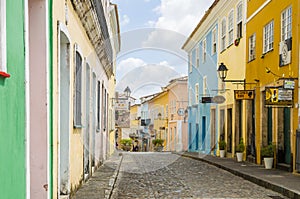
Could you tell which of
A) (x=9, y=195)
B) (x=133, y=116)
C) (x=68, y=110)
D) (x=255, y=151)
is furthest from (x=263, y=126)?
(x=133, y=116)

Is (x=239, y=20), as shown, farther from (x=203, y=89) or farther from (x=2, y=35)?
(x=2, y=35)

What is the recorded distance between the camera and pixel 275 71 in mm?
14336

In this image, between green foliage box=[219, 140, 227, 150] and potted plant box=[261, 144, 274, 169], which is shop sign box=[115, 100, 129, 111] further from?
potted plant box=[261, 144, 274, 169]

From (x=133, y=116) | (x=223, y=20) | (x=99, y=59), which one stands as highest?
(x=223, y=20)

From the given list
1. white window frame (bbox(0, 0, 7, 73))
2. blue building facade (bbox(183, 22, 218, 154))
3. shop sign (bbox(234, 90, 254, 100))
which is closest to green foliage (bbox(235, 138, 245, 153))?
blue building facade (bbox(183, 22, 218, 154))

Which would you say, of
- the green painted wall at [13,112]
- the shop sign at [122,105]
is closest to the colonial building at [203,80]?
the shop sign at [122,105]

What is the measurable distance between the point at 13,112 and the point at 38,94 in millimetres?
1413

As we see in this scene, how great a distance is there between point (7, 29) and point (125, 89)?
21036mm

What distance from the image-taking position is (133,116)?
6025cm

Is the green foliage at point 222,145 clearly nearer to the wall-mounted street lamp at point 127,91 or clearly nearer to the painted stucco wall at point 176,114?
the wall-mounted street lamp at point 127,91

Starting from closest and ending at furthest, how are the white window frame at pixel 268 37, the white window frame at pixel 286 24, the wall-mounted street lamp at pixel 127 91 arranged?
the white window frame at pixel 286 24, the white window frame at pixel 268 37, the wall-mounted street lamp at pixel 127 91

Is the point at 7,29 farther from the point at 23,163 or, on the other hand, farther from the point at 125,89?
the point at 125,89

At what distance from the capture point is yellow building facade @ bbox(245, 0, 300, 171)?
12473 millimetres

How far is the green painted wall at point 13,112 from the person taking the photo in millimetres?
3654
